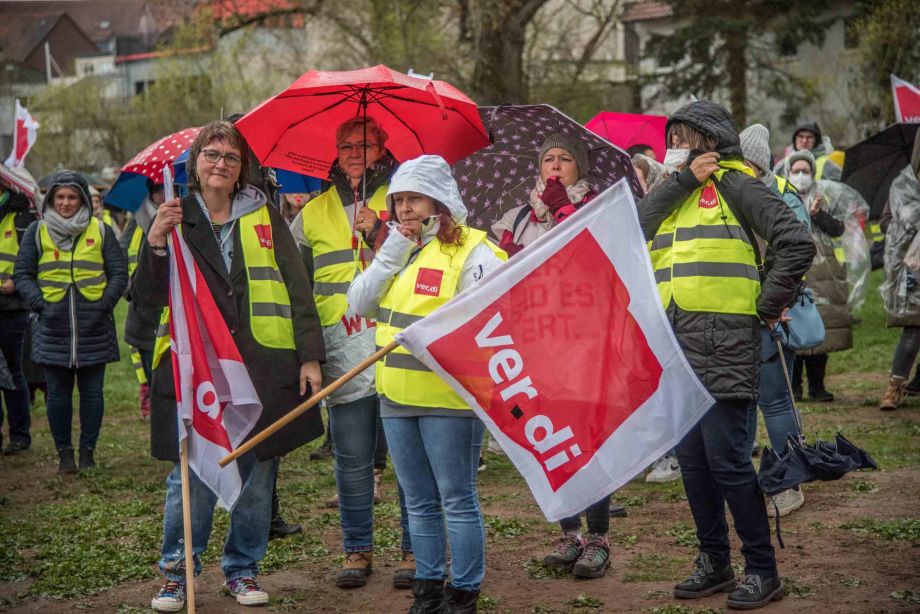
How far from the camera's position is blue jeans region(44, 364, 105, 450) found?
9.45 meters

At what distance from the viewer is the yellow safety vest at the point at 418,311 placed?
506 cm

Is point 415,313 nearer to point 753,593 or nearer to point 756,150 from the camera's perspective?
point 753,593

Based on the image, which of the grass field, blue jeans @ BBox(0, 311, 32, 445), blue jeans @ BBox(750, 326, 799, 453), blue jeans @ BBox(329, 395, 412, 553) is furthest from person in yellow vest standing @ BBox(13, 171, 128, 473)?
blue jeans @ BBox(750, 326, 799, 453)

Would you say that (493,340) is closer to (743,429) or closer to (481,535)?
(481,535)

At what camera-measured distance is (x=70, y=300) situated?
949 centimetres

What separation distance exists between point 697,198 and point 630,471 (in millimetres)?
1262

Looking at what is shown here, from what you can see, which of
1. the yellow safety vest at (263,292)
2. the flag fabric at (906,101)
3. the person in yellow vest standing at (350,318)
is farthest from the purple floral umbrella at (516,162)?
the flag fabric at (906,101)

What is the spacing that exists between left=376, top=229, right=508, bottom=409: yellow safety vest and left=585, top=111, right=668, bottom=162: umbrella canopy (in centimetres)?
580

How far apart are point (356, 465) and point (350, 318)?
699 mm

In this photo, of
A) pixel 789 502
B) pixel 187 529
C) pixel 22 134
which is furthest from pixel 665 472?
pixel 22 134

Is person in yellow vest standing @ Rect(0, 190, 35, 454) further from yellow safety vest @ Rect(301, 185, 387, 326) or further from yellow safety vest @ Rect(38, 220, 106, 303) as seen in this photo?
yellow safety vest @ Rect(301, 185, 387, 326)

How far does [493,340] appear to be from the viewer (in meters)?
4.94

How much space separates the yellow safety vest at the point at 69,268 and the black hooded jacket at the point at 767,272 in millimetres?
5519

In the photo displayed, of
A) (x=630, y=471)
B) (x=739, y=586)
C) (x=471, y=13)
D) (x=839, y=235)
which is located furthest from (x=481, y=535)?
(x=471, y=13)
